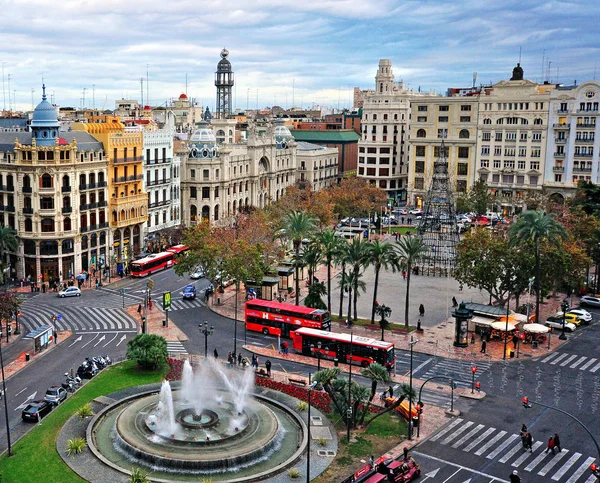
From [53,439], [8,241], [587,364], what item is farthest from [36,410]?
[587,364]

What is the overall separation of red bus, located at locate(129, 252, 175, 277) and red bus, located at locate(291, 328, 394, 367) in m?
39.3

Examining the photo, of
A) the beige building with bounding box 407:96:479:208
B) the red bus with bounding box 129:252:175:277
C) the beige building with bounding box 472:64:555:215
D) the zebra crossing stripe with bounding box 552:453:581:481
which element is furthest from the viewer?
the beige building with bounding box 407:96:479:208

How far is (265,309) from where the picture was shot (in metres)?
76.4

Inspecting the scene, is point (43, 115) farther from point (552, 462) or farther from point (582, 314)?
point (552, 462)

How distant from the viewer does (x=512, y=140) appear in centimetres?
15662

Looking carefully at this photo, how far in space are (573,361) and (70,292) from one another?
6292cm

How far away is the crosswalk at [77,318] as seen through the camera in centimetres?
7869

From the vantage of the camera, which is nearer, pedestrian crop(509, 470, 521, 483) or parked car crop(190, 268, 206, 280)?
pedestrian crop(509, 470, 521, 483)

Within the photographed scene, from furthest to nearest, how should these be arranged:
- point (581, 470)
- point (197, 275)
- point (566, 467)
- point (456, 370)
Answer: point (197, 275) → point (456, 370) → point (566, 467) → point (581, 470)

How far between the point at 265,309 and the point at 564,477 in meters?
38.7

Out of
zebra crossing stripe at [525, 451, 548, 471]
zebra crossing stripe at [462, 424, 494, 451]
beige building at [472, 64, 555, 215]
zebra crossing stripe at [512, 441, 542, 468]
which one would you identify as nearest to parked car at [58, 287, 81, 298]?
zebra crossing stripe at [462, 424, 494, 451]

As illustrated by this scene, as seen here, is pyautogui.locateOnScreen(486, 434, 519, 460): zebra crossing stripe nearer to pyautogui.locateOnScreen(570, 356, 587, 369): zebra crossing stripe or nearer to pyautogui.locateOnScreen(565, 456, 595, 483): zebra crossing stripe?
pyautogui.locateOnScreen(565, 456, 595, 483): zebra crossing stripe

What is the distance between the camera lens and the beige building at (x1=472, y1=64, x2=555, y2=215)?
151 m

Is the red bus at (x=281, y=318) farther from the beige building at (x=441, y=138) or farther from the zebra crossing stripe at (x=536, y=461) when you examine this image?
the beige building at (x=441, y=138)
